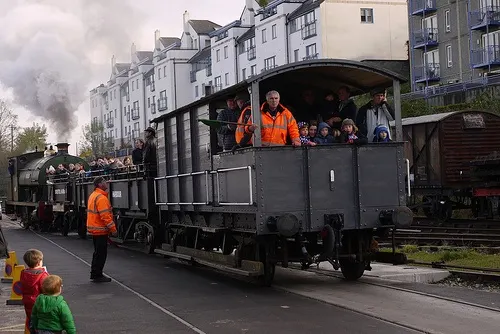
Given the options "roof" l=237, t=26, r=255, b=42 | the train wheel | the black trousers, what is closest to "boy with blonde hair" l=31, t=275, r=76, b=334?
the train wheel

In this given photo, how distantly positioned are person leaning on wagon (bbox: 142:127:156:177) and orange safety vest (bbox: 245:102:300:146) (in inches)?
280

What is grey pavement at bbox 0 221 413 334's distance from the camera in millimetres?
9680

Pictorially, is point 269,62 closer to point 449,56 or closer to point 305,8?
point 305,8

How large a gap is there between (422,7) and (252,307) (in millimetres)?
42109

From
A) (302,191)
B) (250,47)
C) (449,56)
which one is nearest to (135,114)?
(250,47)

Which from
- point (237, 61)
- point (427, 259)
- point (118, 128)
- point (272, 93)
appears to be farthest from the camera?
point (118, 128)

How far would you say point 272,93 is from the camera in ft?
40.9

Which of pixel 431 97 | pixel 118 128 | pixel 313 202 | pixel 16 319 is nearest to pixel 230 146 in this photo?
pixel 313 202

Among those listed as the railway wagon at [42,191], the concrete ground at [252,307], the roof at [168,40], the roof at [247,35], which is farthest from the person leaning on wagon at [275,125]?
the roof at [168,40]

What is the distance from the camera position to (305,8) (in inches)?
2327

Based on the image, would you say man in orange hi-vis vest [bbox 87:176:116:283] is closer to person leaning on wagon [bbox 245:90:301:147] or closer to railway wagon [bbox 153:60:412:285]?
railway wagon [bbox 153:60:412:285]

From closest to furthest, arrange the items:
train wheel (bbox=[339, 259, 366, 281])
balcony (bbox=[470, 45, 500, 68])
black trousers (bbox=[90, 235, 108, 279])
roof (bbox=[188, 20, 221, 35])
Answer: train wheel (bbox=[339, 259, 366, 281]) → black trousers (bbox=[90, 235, 108, 279]) → balcony (bbox=[470, 45, 500, 68]) → roof (bbox=[188, 20, 221, 35])

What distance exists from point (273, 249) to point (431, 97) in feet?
97.1

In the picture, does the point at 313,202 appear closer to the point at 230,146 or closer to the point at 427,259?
the point at 230,146
